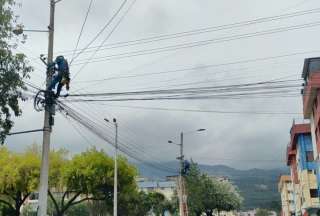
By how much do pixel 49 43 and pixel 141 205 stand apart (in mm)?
52637

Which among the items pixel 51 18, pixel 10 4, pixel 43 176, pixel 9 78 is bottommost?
pixel 43 176

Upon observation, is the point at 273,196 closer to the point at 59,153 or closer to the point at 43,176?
the point at 59,153

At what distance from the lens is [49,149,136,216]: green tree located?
43.9 m

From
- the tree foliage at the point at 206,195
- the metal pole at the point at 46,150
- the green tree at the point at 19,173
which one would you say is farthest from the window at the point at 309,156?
the metal pole at the point at 46,150

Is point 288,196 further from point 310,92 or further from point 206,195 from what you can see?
point 310,92

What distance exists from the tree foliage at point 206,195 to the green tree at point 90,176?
24.3 metres

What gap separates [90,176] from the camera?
43875 mm

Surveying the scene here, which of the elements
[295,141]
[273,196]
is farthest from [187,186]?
[273,196]

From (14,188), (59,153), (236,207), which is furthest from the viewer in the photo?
(236,207)

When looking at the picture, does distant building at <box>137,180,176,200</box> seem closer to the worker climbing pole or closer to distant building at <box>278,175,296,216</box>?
distant building at <box>278,175,296,216</box>

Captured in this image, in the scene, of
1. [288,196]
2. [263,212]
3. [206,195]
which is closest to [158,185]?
[263,212]

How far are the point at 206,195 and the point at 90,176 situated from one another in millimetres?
30523

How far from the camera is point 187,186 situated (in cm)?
7056

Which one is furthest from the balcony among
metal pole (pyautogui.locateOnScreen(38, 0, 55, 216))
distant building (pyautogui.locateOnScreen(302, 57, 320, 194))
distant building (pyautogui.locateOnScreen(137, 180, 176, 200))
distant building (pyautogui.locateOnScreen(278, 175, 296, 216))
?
distant building (pyautogui.locateOnScreen(137, 180, 176, 200))
